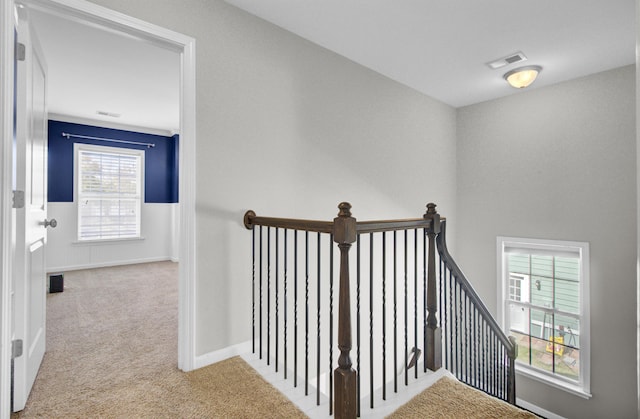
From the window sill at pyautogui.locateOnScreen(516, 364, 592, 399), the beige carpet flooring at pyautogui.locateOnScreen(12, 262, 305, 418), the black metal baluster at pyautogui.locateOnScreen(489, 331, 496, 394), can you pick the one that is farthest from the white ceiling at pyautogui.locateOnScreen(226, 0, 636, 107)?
the window sill at pyautogui.locateOnScreen(516, 364, 592, 399)

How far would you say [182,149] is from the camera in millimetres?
1982

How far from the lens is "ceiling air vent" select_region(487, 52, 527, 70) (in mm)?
3007

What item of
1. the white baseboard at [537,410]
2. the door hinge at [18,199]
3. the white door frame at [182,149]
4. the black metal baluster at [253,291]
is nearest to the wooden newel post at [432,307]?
the black metal baluster at [253,291]

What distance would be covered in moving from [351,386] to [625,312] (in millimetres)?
3495

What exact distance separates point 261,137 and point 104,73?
7.68ft

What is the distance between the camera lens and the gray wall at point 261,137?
2.05 m

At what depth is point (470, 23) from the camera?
2.49 meters

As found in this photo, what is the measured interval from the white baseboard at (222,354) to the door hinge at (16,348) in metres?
0.85

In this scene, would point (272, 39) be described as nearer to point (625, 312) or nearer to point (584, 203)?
point (584, 203)

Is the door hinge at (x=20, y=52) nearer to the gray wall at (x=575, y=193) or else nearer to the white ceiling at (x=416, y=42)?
the white ceiling at (x=416, y=42)

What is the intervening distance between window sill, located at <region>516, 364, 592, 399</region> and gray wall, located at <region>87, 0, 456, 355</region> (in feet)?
8.85

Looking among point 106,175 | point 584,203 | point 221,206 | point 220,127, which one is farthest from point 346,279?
point 106,175

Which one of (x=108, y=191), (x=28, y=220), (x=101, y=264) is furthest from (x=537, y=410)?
(x=108, y=191)

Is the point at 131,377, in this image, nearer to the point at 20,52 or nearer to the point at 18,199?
the point at 18,199
